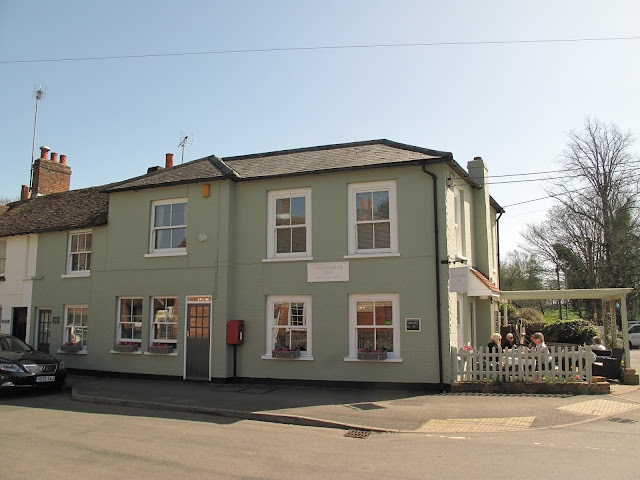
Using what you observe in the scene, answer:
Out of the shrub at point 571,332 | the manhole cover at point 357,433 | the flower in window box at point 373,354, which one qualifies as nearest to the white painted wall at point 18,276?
the flower in window box at point 373,354

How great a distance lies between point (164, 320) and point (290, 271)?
454 cm

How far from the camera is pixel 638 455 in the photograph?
285 inches

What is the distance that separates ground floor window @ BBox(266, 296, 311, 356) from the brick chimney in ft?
48.2

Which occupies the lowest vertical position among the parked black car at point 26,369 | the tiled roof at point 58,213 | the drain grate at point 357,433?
the drain grate at point 357,433

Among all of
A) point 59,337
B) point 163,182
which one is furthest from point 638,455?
point 59,337

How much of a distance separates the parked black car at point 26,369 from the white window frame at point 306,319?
562cm

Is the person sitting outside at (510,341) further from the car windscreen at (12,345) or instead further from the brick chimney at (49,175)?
the brick chimney at (49,175)

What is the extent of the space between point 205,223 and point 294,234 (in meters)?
2.83

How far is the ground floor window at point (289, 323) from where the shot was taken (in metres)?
14.6

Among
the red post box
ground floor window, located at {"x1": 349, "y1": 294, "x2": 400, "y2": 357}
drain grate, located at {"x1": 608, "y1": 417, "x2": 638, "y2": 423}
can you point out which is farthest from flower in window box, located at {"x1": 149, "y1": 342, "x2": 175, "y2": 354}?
drain grate, located at {"x1": 608, "y1": 417, "x2": 638, "y2": 423}

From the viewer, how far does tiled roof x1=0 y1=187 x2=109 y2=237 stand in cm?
1859

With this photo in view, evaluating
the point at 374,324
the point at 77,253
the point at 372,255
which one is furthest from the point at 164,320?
the point at 372,255

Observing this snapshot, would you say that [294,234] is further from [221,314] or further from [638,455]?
[638,455]

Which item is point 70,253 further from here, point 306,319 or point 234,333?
point 306,319
